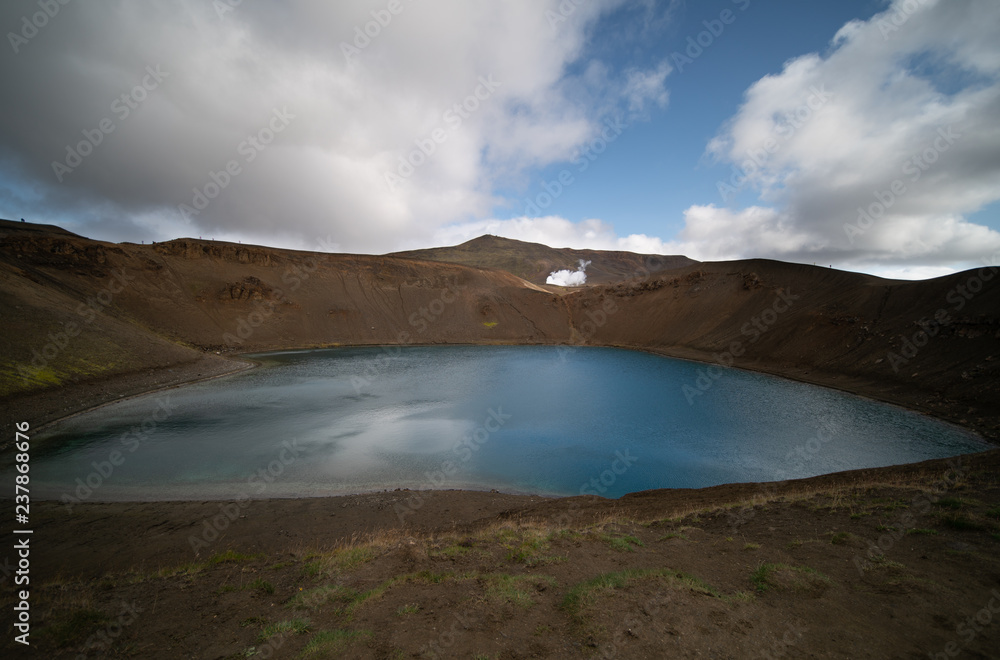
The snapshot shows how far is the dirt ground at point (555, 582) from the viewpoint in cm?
452

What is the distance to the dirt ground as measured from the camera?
14.8 feet

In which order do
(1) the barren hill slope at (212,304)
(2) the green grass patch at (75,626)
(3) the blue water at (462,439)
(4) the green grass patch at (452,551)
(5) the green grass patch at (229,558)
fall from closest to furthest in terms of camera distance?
(2) the green grass patch at (75,626), (4) the green grass patch at (452,551), (5) the green grass patch at (229,558), (3) the blue water at (462,439), (1) the barren hill slope at (212,304)

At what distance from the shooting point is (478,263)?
Answer: 146375 mm

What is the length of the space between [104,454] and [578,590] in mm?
19679

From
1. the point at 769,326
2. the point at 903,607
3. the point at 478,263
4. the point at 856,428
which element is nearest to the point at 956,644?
the point at 903,607

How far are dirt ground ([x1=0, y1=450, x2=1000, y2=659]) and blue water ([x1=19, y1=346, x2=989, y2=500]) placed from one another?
346cm

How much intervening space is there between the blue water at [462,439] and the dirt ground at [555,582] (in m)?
3.46

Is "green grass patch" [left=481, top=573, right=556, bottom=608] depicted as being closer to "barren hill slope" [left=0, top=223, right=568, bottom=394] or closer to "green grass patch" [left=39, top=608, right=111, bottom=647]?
"green grass patch" [left=39, top=608, right=111, bottom=647]

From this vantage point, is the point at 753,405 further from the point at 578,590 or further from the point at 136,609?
the point at 136,609

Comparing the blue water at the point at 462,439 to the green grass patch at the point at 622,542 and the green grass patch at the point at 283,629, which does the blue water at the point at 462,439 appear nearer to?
the green grass patch at the point at 622,542

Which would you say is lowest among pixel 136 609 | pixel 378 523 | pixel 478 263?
pixel 378 523

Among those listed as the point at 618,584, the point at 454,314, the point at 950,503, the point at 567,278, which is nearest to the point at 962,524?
the point at 950,503

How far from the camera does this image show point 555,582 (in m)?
6.05

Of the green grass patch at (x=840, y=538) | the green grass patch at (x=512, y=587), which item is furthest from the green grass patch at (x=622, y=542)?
the green grass patch at (x=840, y=538)
